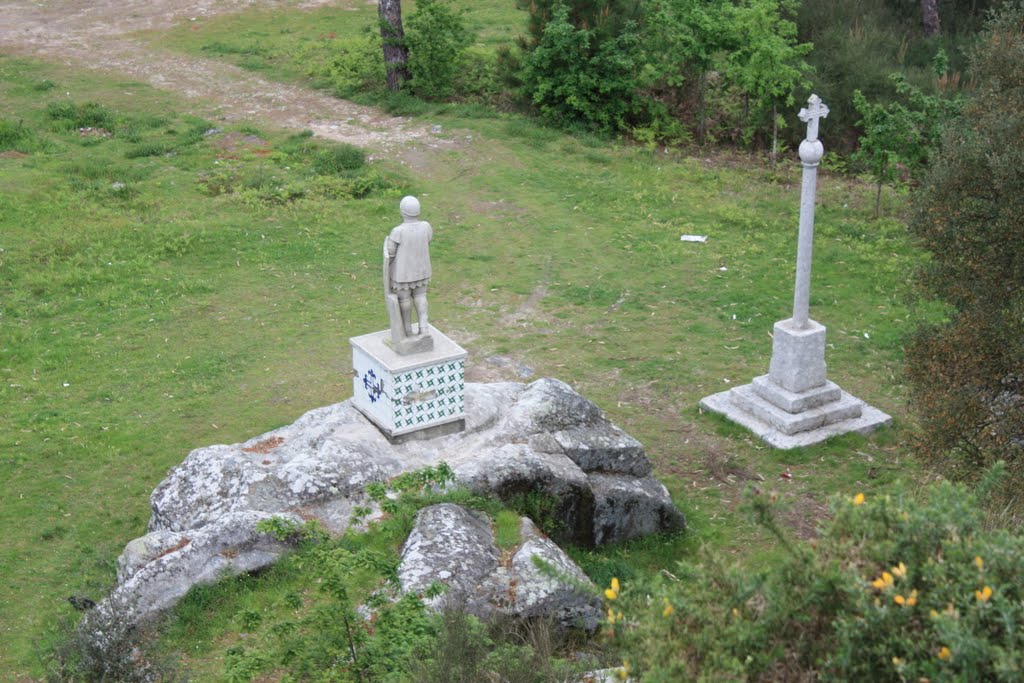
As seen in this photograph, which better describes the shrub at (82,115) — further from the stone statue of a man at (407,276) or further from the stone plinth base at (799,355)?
the stone plinth base at (799,355)

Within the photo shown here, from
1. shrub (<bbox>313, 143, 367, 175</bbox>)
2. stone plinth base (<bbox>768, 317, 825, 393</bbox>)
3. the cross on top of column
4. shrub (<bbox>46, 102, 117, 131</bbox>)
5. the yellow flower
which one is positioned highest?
the cross on top of column

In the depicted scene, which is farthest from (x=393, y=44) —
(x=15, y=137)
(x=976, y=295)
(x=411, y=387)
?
(x=976, y=295)

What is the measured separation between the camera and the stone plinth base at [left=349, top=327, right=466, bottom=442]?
10969 mm

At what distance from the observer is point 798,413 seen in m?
12.7

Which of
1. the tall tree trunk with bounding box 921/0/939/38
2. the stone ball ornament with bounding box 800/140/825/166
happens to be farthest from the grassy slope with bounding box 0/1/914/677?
the tall tree trunk with bounding box 921/0/939/38

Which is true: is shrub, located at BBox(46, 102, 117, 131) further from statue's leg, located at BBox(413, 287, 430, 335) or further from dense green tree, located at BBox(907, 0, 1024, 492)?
dense green tree, located at BBox(907, 0, 1024, 492)

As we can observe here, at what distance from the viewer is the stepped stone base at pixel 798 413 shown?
12547mm

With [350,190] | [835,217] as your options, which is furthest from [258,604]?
[835,217]

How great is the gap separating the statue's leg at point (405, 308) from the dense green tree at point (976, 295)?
4672mm

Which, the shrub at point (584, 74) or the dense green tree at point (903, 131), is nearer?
the dense green tree at point (903, 131)

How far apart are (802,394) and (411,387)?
177 inches

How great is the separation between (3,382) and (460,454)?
615 cm

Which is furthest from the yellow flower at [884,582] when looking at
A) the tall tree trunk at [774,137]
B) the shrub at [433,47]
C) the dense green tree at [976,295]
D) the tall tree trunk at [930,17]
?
the tall tree trunk at [930,17]

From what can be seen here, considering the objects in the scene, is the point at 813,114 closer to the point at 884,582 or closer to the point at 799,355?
the point at 799,355
